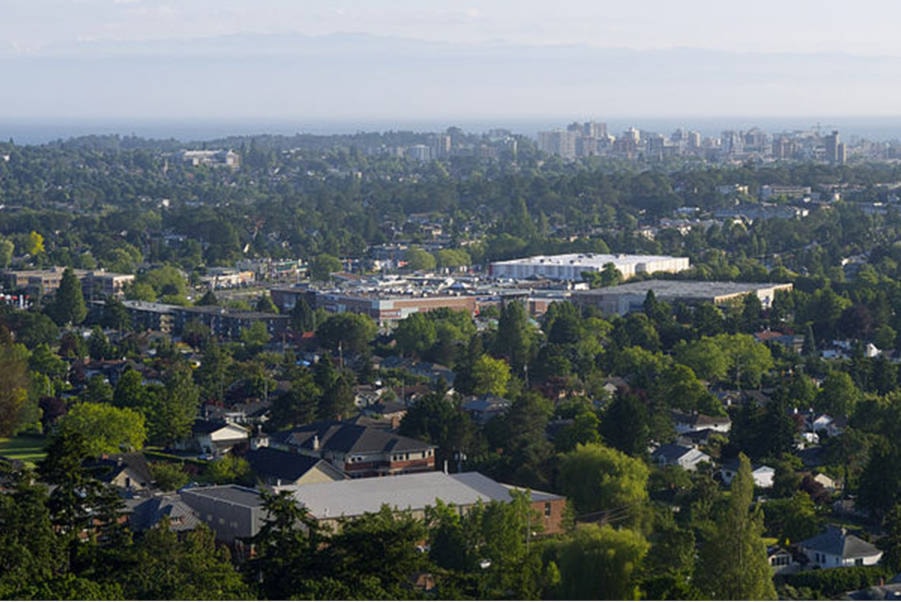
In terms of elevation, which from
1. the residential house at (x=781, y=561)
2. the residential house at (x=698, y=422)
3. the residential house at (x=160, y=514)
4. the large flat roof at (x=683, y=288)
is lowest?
the large flat roof at (x=683, y=288)

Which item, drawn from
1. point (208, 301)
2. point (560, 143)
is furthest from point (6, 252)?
point (560, 143)

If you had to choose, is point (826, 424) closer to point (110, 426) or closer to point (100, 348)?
point (110, 426)

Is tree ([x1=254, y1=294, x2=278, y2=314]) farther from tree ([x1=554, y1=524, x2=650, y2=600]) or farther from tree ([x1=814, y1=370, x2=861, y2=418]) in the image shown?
tree ([x1=554, y1=524, x2=650, y2=600])

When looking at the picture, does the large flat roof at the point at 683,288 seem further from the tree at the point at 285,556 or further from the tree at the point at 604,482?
the tree at the point at 285,556

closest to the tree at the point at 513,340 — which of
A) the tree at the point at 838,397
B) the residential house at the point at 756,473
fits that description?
the tree at the point at 838,397

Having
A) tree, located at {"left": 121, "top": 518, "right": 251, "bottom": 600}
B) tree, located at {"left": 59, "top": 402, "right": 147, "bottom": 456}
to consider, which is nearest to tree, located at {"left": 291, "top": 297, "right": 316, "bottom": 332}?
tree, located at {"left": 59, "top": 402, "right": 147, "bottom": 456}

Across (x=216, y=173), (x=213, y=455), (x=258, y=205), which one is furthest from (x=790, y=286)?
(x=216, y=173)
